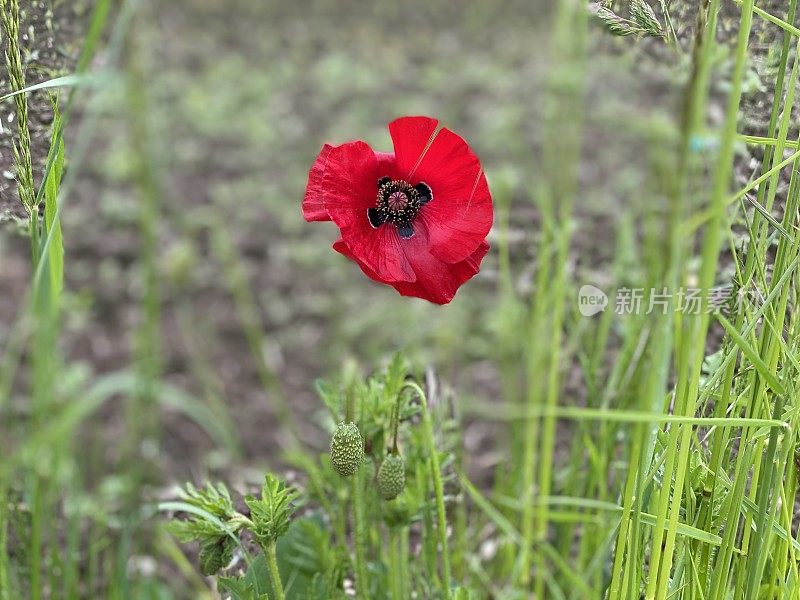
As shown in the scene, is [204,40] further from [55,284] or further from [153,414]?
[55,284]

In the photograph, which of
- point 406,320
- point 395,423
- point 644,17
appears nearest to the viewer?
point 644,17

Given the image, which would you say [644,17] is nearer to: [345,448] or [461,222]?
[461,222]

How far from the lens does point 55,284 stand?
2.52ft

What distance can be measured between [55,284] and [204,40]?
227cm

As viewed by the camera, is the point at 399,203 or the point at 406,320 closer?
the point at 399,203

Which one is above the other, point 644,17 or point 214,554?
point 644,17

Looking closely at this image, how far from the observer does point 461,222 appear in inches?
25.9

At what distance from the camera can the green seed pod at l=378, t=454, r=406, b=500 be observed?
2.09 feet

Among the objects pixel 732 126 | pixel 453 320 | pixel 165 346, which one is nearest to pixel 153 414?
pixel 165 346

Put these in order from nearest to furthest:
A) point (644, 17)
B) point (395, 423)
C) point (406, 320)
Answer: point (644, 17) < point (395, 423) < point (406, 320)

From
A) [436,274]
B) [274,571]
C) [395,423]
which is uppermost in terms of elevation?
[436,274]

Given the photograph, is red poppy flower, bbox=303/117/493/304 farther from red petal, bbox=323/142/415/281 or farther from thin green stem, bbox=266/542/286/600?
thin green stem, bbox=266/542/286/600

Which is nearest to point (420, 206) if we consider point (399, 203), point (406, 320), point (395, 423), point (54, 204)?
point (399, 203)

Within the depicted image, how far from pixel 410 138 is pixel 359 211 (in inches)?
2.6
